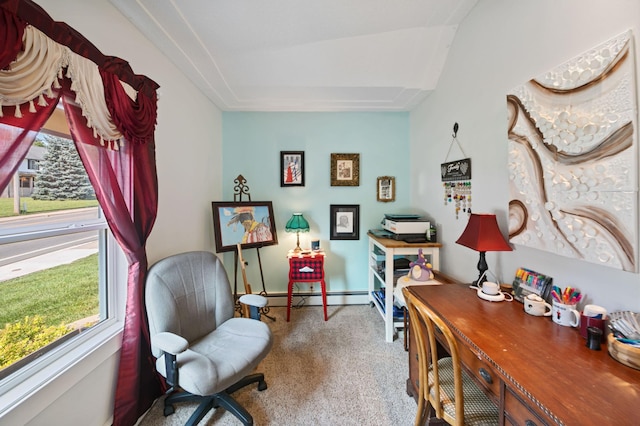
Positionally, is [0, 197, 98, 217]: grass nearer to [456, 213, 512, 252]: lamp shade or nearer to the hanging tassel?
the hanging tassel

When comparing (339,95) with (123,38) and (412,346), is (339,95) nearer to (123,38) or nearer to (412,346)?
(123,38)

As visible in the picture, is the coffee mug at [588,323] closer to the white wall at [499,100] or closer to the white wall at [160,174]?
the white wall at [499,100]

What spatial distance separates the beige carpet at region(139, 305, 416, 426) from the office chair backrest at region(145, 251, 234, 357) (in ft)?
1.70

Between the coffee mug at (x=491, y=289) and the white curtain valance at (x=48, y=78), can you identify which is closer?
the white curtain valance at (x=48, y=78)

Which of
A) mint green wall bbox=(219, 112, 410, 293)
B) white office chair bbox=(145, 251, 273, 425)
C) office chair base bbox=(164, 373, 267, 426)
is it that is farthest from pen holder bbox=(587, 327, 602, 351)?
mint green wall bbox=(219, 112, 410, 293)

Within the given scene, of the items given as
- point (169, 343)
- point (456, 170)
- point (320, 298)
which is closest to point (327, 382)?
point (169, 343)

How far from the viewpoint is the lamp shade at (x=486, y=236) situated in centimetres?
142

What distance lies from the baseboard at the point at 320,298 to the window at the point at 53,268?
5.77 feet

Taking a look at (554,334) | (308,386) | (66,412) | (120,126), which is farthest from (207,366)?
(554,334)

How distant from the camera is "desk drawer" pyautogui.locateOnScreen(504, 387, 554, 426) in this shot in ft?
2.35

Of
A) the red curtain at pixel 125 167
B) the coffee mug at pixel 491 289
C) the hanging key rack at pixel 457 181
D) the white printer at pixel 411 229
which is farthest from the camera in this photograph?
the white printer at pixel 411 229

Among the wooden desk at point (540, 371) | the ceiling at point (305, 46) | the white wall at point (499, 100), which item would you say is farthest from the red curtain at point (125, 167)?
the white wall at point (499, 100)

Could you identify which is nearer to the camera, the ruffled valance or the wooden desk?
the wooden desk

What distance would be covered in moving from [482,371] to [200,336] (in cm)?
172
